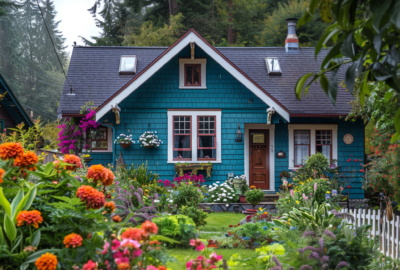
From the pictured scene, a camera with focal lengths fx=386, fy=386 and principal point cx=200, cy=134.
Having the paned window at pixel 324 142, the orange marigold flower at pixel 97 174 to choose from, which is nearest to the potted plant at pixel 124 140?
the paned window at pixel 324 142

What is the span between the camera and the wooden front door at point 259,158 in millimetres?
13016

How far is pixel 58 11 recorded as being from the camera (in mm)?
47281

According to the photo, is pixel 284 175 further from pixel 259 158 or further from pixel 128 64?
pixel 128 64

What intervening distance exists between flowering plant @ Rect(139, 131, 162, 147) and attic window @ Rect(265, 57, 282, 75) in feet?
16.6

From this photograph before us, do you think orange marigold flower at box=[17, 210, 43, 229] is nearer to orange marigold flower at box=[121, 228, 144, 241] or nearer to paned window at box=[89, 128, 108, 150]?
orange marigold flower at box=[121, 228, 144, 241]

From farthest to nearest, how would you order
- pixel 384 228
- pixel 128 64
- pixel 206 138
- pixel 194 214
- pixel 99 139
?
pixel 128 64
pixel 99 139
pixel 206 138
pixel 194 214
pixel 384 228

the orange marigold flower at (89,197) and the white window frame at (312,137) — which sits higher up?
the white window frame at (312,137)

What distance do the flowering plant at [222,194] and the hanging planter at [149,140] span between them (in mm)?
2132

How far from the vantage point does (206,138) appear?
12328 mm

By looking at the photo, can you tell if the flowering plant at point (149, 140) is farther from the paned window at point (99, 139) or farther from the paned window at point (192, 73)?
the paned window at point (192, 73)

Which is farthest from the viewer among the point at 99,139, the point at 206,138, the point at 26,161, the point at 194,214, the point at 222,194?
the point at 99,139

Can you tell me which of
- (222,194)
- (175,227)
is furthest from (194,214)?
(222,194)

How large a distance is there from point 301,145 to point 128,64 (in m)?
6.91

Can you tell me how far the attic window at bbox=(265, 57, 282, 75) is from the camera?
14148 millimetres
